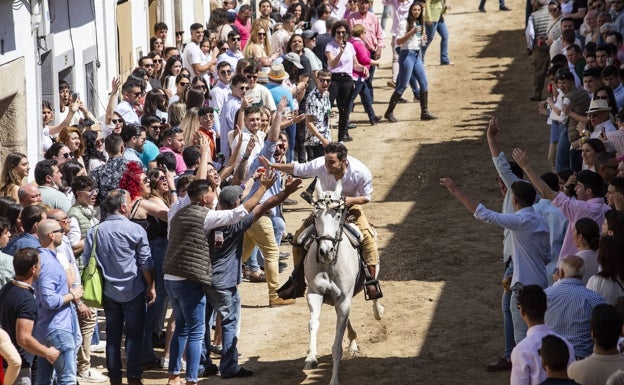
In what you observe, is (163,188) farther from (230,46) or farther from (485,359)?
(230,46)

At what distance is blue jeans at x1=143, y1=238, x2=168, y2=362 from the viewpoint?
1231cm

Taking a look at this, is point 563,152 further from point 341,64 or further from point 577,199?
point 577,199

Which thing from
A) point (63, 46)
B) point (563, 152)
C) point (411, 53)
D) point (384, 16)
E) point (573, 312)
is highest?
point (573, 312)

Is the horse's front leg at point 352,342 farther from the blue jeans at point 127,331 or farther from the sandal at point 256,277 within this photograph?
the sandal at point 256,277

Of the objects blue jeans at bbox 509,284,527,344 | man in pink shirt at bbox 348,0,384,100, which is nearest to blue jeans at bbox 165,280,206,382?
blue jeans at bbox 509,284,527,344

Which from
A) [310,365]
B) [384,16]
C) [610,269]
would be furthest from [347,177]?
[384,16]

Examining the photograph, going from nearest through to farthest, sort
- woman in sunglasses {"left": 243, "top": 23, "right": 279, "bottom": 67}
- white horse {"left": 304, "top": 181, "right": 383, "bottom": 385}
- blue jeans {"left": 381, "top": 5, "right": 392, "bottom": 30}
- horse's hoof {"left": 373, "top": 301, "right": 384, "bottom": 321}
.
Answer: white horse {"left": 304, "top": 181, "right": 383, "bottom": 385}
horse's hoof {"left": 373, "top": 301, "right": 384, "bottom": 321}
woman in sunglasses {"left": 243, "top": 23, "right": 279, "bottom": 67}
blue jeans {"left": 381, "top": 5, "right": 392, "bottom": 30}

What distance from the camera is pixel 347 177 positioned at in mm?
12852

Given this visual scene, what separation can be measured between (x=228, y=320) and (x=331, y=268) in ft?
3.72

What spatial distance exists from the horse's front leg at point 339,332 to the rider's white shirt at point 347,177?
3.99 feet

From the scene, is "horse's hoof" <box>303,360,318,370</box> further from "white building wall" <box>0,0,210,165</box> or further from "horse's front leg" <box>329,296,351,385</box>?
"white building wall" <box>0,0,210,165</box>

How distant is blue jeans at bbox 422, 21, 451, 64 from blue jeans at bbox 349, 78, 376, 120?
3716 millimetres

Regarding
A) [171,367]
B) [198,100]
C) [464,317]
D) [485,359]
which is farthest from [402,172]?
[171,367]

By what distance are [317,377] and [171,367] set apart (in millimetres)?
1505
